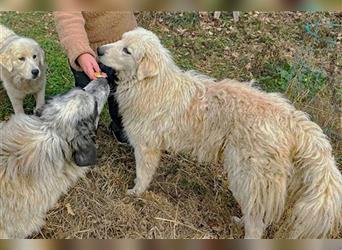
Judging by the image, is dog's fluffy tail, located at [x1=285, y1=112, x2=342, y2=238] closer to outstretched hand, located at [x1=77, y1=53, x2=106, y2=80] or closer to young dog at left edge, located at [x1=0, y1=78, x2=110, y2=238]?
young dog at left edge, located at [x1=0, y1=78, x2=110, y2=238]

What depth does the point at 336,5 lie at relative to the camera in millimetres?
3016

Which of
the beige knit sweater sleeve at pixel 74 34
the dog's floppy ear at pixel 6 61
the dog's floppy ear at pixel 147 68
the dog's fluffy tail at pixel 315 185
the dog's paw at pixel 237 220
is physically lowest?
the dog's paw at pixel 237 220

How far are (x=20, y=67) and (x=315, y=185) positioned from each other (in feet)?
8.05

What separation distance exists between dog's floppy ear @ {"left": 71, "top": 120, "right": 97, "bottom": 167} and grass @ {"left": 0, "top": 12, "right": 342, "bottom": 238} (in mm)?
670

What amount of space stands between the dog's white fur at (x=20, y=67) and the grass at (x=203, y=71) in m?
0.20

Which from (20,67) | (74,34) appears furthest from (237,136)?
(20,67)

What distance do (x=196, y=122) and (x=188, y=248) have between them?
859 millimetres

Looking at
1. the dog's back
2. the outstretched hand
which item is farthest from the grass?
the outstretched hand

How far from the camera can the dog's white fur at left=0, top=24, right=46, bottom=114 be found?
13.1 ft

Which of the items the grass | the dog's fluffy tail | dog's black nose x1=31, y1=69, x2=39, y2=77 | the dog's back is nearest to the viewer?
the dog's back

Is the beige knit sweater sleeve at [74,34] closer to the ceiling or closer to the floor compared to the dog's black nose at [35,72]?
A: closer to the ceiling

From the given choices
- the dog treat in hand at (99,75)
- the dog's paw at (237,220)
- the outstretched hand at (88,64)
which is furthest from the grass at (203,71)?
the dog treat in hand at (99,75)

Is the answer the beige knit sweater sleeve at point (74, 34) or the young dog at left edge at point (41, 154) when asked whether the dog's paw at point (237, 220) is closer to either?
the young dog at left edge at point (41, 154)

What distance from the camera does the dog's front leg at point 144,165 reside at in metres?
3.62
